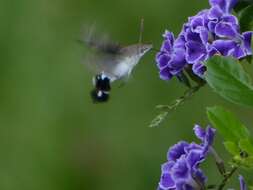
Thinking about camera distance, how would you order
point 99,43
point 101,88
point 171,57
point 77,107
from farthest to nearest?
1. point 77,107
2. point 101,88
3. point 99,43
4. point 171,57

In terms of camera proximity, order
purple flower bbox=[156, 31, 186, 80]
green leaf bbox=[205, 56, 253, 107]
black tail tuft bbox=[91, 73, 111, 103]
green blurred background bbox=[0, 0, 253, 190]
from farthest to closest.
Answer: green blurred background bbox=[0, 0, 253, 190] < black tail tuft bbox=[91, 73, 111, 103] < purple flower bbox=[156, 31, 186, 80] < green leaf bbox=[205, 56, 253, 107]

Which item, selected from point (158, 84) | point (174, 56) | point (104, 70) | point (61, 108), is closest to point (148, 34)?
point (158, 84)

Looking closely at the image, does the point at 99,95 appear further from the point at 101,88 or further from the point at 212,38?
the point at 212,38

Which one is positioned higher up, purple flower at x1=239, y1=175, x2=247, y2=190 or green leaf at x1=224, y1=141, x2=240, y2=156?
green leaf at x1=224, y1=141, x2=240, y2=156

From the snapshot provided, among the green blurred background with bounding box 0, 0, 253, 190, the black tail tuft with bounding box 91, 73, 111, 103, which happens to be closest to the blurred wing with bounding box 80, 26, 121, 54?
the black tail tuft with bounding box 91, 73, 111, 103

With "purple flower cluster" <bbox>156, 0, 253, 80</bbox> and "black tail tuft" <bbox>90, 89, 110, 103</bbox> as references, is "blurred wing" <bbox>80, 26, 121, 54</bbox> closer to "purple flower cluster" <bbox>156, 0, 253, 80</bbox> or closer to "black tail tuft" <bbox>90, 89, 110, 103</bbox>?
"black tail tuft" <bbox>90, 89, 110, 103</bbox>

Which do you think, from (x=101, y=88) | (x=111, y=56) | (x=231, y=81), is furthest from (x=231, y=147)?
(x=101, y=88)
